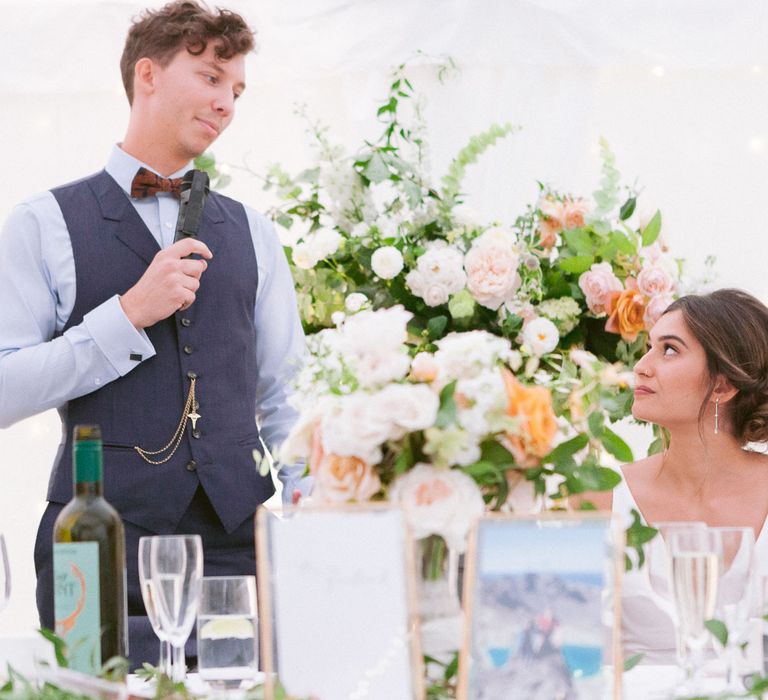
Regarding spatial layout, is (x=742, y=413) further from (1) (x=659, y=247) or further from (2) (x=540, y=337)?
(2) (x=540, y=337)

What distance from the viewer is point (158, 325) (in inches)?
84.6

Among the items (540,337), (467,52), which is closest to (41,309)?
(540,337)

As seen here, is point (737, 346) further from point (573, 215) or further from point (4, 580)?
point (4, 580)

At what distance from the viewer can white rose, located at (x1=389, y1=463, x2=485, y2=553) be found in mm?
1163

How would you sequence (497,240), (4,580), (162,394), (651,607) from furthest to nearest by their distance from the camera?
(497,240)
(162,394)
(651,607)
(4,580)

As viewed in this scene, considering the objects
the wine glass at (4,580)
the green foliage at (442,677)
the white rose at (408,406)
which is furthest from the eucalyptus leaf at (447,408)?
the wine glass at (4,580)

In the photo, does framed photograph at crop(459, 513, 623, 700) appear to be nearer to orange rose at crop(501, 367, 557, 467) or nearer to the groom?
orange rose at crop(501, 367, 557, 467)

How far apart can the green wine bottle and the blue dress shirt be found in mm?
588

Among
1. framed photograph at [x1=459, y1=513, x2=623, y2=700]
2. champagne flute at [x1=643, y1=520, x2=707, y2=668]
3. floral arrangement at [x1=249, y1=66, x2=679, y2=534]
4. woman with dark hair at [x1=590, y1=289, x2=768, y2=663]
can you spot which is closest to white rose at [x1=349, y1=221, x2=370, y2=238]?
floral arrangement at [x1=249, y1=66, x2=679, y2=534]

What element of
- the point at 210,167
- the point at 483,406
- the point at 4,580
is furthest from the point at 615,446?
the point at 210,167

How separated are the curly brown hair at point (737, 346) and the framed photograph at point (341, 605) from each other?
1.53 m

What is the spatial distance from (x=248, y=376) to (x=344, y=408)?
42.7 inches

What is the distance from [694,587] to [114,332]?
3.62 feet

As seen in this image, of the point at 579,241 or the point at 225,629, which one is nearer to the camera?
the point at 225,629
